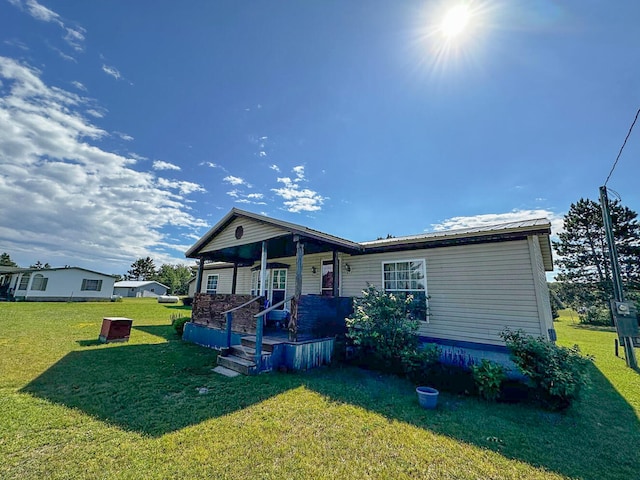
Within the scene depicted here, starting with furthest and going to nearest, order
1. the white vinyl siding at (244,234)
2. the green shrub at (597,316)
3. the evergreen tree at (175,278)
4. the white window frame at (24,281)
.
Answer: the evergreen tree at (175,278) → the white window frame at (24,281) → the green shrub at (597,316) → the white vinyl siding at (244,234)

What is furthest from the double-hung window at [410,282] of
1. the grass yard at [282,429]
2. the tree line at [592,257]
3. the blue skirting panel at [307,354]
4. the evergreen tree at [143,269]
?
the evergreen tree at [143,269]

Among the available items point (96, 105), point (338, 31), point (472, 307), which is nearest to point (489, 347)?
point (472, 307)

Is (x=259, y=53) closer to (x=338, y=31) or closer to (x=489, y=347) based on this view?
(x=338, y=31)

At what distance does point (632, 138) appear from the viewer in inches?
264

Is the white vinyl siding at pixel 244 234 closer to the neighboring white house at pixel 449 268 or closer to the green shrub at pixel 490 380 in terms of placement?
the neighboring white house at pixel 449 268

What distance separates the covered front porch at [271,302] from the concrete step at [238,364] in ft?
0.07

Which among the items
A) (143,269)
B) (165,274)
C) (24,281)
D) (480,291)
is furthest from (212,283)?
(143,269)

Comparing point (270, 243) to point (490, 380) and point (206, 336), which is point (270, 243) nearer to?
point (206, 336)

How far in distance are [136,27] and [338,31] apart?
5.87 metres

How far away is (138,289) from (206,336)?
50.9 metres

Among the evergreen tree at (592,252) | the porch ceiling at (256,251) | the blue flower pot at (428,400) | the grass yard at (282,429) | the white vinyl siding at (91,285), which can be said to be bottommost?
the grass yard at (282,429)

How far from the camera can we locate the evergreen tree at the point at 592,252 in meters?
23.1

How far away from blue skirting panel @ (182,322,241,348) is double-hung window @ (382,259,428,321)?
5057 mm

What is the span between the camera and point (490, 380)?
5160 millimetres
